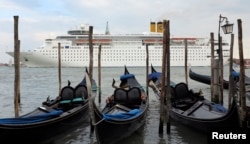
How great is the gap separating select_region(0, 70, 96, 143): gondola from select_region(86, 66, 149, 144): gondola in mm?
785

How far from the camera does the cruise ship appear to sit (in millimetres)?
51156

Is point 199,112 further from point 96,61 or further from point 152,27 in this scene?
point 152,27

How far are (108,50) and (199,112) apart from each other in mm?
A: 44536

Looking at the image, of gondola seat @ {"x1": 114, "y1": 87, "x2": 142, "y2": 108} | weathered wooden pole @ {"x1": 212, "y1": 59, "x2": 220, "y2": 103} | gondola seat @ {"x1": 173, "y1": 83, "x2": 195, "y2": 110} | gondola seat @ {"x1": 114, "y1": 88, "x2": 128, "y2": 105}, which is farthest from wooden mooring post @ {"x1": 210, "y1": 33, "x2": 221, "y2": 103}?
gondola seat @ {"x1": 114, "y1": 88, "x2": 128, "y2": 105}

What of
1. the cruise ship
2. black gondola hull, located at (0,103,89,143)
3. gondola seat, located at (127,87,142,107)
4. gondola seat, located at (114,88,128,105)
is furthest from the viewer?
the cruise ship

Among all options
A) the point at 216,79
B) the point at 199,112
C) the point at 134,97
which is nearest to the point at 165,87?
the point at 199,112

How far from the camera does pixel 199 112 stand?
7426mm

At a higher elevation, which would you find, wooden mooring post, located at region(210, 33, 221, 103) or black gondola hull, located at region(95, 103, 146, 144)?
wooden mooring post, located at region(210, 33, 221, 103)

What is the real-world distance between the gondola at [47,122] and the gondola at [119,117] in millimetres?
785

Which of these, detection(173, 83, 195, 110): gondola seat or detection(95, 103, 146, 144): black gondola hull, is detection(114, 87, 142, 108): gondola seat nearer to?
detection(173, 83, 195, 110): gondola seat

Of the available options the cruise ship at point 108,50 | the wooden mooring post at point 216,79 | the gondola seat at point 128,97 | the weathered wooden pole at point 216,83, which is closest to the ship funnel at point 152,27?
the cruise ship at point 108,50

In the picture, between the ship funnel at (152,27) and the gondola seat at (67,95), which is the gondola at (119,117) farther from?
the ship funnel at (152,27)

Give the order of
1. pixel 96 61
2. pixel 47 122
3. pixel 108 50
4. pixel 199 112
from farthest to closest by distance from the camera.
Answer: pixel 96 61
pixel 108 50
pixel 199 112
pixel 47 122

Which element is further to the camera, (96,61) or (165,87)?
(96,61)
